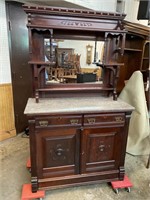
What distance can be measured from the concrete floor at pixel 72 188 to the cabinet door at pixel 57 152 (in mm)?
239

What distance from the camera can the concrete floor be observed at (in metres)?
1.72

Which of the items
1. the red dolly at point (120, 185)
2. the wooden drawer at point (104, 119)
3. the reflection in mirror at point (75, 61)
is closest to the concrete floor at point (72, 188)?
the red dolly at point (120, 185)

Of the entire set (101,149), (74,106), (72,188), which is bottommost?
(72,188)

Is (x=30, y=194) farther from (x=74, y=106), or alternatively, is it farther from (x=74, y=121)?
(x=74, y=106)

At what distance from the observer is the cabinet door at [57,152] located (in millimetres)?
1576

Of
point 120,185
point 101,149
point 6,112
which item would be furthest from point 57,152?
point 6,112

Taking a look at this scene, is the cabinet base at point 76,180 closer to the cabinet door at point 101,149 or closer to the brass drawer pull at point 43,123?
the cabinet door at point 101,149

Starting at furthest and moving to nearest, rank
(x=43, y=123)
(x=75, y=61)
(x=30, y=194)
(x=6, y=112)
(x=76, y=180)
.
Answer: (x=6, y=112) < (x=75, y=61) < (x=76, y=180) < (x=30, y=194) < (x=43, y=123)

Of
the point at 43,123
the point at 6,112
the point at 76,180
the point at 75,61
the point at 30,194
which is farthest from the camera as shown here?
the point at 6,112

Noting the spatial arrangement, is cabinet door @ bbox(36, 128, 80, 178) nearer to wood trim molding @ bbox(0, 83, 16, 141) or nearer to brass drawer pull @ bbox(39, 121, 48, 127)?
brass drawer pull @ bbox(39, 121, 48, 127)

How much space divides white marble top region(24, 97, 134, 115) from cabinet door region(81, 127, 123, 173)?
217mm

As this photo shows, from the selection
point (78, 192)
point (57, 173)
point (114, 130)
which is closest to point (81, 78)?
point (114, 130)

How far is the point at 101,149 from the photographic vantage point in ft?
5.66

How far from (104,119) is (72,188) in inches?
34.3
